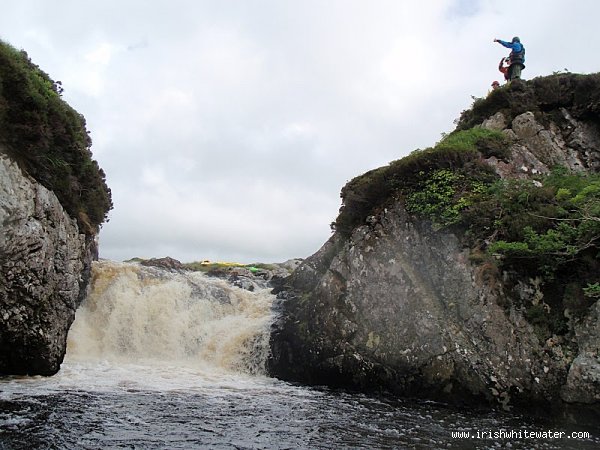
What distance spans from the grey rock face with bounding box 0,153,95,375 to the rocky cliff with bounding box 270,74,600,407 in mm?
8658

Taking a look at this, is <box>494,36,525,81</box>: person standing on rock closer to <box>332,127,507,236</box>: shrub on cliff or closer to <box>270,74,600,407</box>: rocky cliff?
<box>270,74,600,407</box>: rocky cliff

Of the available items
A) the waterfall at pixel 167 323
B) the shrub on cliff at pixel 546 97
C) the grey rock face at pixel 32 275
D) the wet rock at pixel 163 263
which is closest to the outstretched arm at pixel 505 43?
the shrub on cliff at pixel 546 97

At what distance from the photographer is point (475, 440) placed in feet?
31.3

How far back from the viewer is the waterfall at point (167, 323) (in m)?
19.6

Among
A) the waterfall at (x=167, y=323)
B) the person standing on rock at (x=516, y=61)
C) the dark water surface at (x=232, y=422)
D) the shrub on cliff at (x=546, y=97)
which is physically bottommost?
the dark water surface at (x=232, y=422)

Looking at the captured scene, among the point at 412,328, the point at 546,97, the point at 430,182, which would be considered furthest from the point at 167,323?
the point at 546,97

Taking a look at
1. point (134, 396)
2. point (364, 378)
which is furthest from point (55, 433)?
point (364, 378)

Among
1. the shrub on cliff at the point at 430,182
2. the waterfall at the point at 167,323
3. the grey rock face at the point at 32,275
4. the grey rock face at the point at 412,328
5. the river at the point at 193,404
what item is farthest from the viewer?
the waterfall at the point at 167,323

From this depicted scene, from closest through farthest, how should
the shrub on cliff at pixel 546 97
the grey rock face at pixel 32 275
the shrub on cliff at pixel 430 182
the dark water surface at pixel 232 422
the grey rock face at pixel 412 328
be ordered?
the dark water surface at pixel 232 422 < the grey rock face at pixel 32 275 < the grey rock face at pixel 412 328 < the shrub on cliff at pixel 430 182 < the shrub on cliff at pixel 546 97

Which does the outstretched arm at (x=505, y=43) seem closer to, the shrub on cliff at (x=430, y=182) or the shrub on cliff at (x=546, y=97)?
the shrub on cliff at (x=546, y=97)

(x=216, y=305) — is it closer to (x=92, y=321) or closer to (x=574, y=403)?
(x=92, y=321)

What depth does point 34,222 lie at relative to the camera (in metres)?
13.5

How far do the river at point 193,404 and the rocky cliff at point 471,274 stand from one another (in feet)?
3.49

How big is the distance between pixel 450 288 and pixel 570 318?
3582mm
